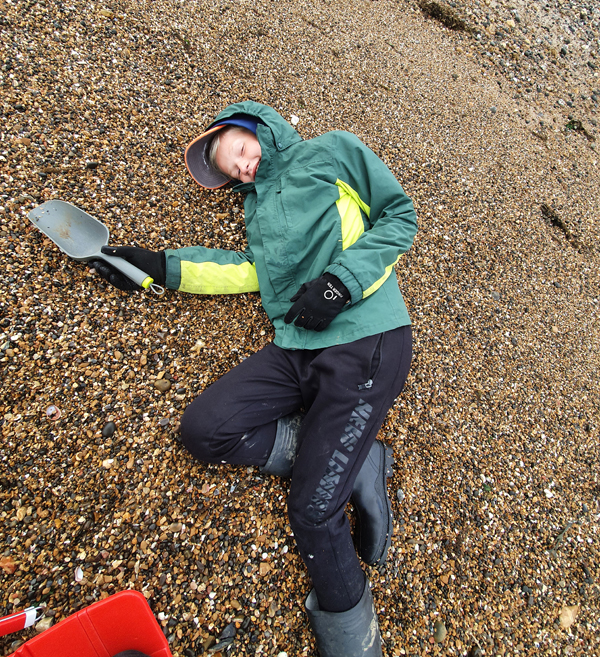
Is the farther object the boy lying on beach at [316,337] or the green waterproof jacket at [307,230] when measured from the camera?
the green waterproof jacket at [307,230]

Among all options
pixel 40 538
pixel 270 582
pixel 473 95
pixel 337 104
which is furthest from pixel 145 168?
pixel 473 95

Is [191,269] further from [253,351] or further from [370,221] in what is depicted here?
[370,221]

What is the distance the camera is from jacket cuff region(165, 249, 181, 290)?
6.95 feet

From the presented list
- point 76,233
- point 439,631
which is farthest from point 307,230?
point 439,631

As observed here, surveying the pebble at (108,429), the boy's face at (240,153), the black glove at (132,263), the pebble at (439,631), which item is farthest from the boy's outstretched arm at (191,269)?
the pebble at (439,631)

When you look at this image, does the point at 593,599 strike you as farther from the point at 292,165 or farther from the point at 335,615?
the point at 292,165

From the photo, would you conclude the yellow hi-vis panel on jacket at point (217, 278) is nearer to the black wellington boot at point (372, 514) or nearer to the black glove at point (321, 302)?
the black glove at point (321, 302)

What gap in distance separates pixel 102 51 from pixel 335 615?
3.78 meters

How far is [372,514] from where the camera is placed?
192 cm

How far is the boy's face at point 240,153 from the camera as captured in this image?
219 cm

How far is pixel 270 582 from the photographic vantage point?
1.81 meters

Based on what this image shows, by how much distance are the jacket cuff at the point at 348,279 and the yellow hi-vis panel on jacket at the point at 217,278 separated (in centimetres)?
60

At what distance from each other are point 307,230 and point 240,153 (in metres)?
0.64

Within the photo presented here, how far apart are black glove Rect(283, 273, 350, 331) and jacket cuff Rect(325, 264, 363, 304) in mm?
22
